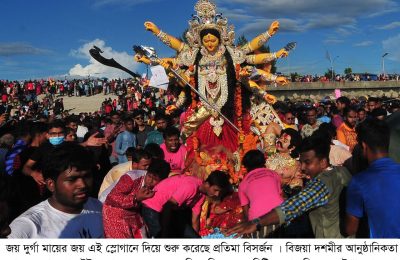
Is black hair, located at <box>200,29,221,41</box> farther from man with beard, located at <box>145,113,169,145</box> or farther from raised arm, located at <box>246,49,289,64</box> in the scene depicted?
man with beard, located at <box>145,113,169,145</box>

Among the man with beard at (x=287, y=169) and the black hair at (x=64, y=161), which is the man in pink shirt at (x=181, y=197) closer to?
the man with beard at (x=287, y=169)

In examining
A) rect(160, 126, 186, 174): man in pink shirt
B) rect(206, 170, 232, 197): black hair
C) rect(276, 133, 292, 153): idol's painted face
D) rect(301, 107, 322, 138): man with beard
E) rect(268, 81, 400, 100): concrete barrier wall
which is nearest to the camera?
rect(206, 170, 232, 197): black hair

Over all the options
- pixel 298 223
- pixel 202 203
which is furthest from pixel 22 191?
pixel 298 223

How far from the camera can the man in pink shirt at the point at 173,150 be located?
22.1ft

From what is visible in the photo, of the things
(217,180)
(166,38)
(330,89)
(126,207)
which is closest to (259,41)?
(166,38)

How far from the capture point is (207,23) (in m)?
9.03

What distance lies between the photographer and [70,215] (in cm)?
273

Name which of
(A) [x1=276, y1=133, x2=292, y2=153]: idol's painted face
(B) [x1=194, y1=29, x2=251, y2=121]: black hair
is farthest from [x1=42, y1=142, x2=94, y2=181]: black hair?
(B) [x1=194, y1=29, x2=251, y2=121]: black hair

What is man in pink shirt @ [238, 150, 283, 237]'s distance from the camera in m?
4.25

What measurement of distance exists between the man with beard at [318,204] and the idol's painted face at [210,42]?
18.4 ft

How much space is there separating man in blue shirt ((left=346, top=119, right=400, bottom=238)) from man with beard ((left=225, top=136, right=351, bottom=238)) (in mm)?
241

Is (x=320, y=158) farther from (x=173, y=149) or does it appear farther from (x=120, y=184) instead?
(x=173, y=149)

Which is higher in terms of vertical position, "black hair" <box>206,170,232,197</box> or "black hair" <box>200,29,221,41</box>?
"black hair" <box>200,29,221,41</box>
